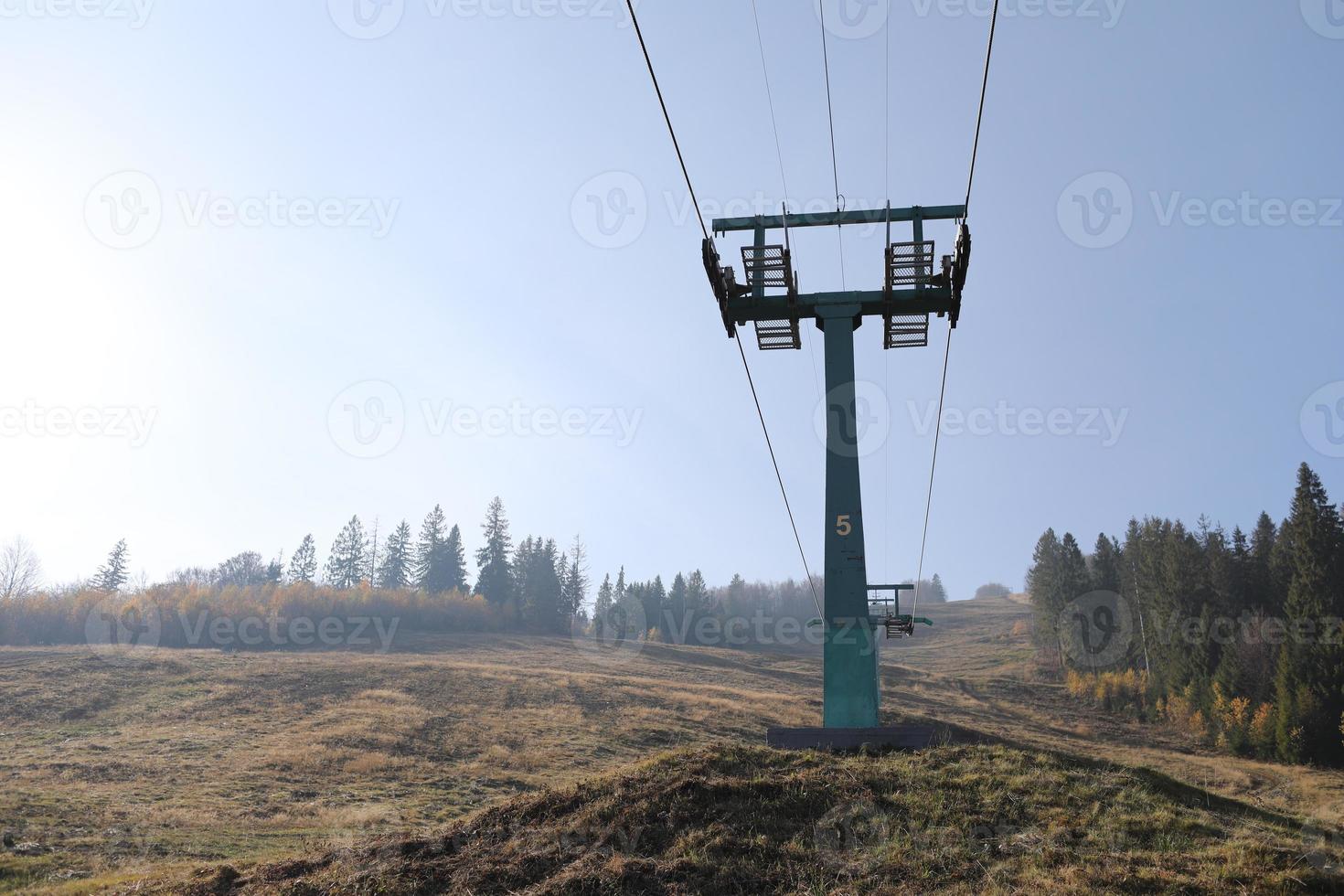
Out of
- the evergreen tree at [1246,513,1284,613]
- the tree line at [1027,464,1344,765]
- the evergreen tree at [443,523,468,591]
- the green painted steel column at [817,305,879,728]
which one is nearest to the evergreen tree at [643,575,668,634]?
the evergreen tree at [443,523,468,591]

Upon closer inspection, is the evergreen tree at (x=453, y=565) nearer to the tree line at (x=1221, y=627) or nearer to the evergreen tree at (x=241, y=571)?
the evergreen tree at (x=241, y=571)

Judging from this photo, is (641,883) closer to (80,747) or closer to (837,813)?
(837,813)

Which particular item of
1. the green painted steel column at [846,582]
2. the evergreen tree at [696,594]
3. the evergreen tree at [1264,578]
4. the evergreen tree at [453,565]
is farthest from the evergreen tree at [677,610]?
the green painted steel column at [846,582]

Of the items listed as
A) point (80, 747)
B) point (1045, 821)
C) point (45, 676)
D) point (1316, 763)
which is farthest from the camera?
point (45, 676)

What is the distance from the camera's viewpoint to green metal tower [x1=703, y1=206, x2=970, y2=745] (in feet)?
53.5

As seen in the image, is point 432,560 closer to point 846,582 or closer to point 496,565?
point 496,565

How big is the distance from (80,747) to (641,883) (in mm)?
37000

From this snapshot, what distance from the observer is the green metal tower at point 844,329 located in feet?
53.5

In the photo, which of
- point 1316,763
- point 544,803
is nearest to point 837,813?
point 544,803

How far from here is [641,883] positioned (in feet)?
31.9

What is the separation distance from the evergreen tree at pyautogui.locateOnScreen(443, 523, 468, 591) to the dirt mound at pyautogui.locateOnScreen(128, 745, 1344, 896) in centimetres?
12310

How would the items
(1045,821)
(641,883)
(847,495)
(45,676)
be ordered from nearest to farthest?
(641,883)
(1045,821)
(847,495)
(45,676)

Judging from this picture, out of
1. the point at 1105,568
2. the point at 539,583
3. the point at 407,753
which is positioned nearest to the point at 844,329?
the point at 407,753

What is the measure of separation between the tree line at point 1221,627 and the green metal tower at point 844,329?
5194 centimetres
